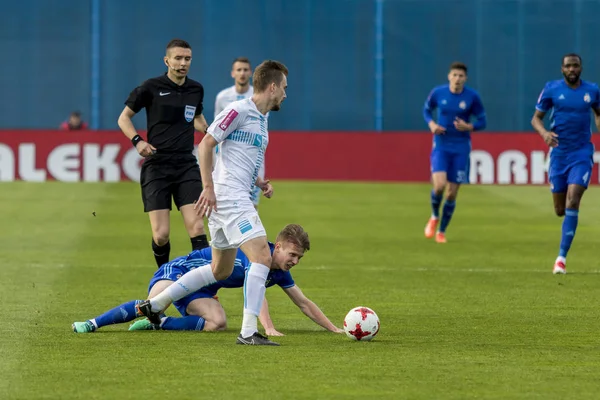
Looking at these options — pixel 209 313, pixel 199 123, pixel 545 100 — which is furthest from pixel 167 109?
pixel 545 100

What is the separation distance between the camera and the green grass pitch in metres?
7.50

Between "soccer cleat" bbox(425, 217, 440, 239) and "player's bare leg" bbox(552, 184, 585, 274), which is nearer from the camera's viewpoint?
"player's bare leg" bbox(552, 184, 585, 274)

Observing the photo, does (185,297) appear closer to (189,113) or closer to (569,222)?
(189,113)

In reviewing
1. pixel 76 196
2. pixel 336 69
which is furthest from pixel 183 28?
pixel 76 196

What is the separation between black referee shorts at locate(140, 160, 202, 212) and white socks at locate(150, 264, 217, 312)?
2.39m

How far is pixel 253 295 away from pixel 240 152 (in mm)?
965

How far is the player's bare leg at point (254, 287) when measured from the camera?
8867 mm

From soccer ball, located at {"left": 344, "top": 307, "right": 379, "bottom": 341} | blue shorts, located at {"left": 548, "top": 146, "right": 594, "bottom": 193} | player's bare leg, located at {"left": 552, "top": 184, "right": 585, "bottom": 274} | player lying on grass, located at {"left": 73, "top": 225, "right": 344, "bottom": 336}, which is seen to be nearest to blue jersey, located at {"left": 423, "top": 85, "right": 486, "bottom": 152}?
blue shorts, located at {"left": 548, "top": 146, "right": 594, "bottom": 193}

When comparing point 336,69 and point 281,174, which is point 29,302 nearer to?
point 281,174

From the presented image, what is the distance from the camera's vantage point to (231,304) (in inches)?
467

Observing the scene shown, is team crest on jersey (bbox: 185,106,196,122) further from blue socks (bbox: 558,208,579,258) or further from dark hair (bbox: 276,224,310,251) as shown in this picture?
blue socks (bbox: 558,208,579,258)

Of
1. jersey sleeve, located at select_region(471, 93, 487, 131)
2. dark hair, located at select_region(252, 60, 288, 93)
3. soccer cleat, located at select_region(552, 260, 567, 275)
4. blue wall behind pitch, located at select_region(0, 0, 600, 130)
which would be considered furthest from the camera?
blue wall behind pitch, located at select_region(0, 0, 600, 130)

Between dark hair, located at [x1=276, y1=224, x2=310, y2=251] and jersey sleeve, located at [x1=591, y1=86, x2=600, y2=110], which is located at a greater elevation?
jersey sleeve, located at [x1=591, y1=86, x2=600, y2=110]

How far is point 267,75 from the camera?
896cm
